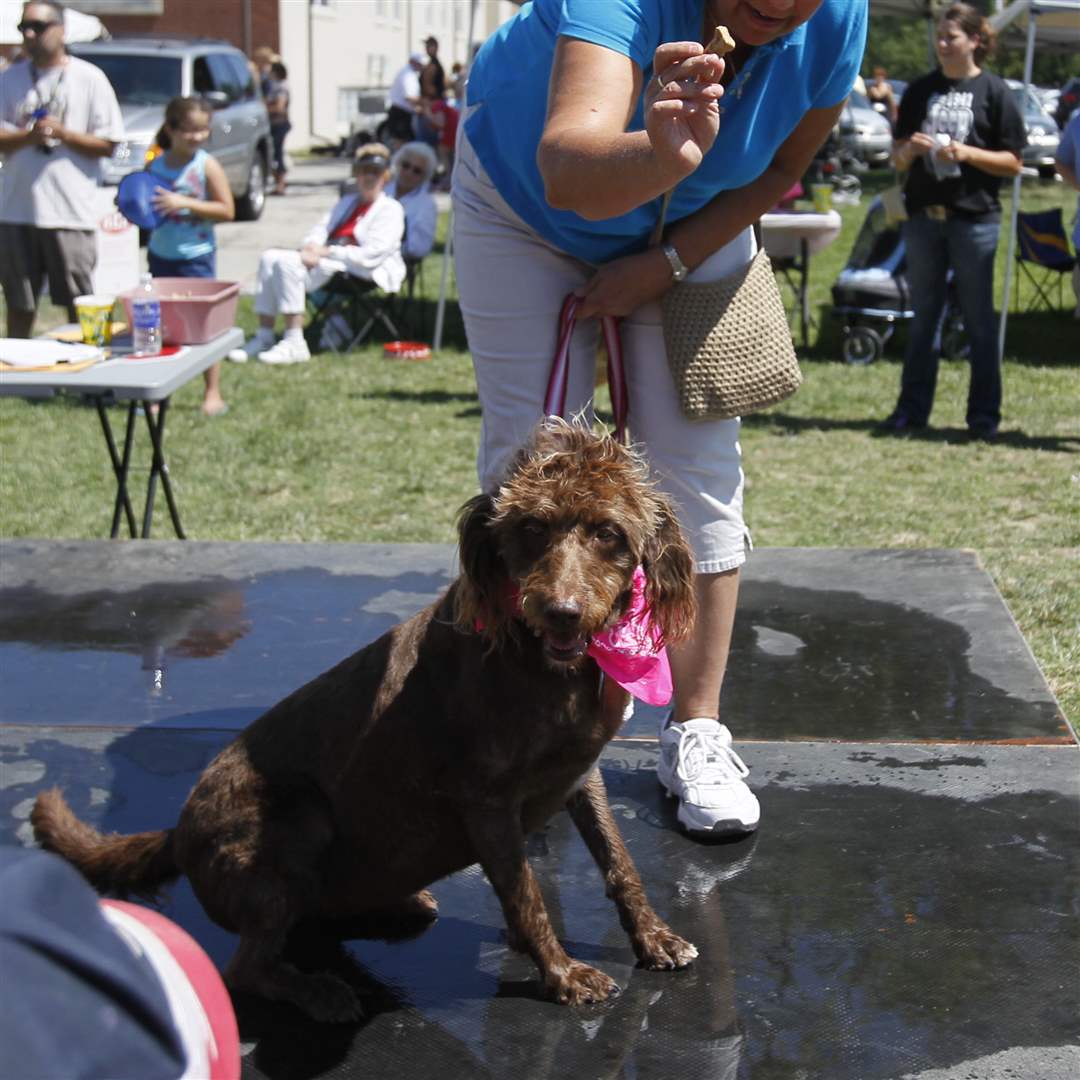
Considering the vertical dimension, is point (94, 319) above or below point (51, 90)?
below

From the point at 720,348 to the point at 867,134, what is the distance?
25640 mm

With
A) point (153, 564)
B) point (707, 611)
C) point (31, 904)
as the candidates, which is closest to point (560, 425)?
point (707, 611)

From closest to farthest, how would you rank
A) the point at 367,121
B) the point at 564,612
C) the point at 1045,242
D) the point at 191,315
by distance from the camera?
1. the point at 564,612
2. the point at 191,315
3. the point at 1045,242
4. the point at 367,121

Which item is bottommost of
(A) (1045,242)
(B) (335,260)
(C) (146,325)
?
(B) (335,260)

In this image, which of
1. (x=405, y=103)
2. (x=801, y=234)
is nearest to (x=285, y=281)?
(x=801, y=234)

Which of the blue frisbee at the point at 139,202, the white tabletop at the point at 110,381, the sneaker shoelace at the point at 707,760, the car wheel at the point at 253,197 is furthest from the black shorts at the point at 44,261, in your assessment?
the car wheel at the point at 253,197

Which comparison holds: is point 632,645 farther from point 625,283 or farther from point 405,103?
point 405,103

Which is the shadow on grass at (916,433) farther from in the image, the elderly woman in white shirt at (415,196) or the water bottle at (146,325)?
the water bottle at (146,325)

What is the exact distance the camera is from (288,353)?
10.5 metres

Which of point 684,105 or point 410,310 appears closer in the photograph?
point 684,105

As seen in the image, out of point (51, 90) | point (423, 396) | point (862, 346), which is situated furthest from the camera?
point (862, 346)

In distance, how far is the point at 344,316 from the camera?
12.0m

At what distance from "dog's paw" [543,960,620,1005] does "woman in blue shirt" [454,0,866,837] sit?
0.60 m

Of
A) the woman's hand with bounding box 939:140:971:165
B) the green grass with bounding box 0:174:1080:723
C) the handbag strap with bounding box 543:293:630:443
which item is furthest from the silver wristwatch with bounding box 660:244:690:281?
the woman's hand with bounding box 939:140:971:165
